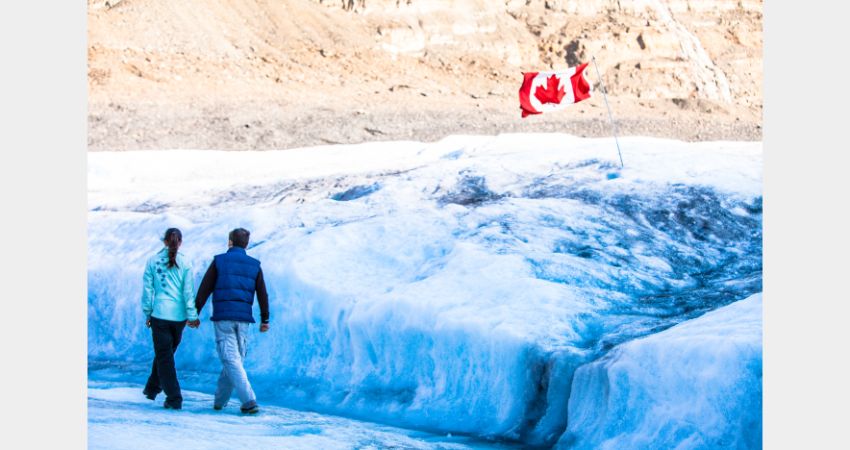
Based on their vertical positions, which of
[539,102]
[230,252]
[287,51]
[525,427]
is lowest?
[525,427]

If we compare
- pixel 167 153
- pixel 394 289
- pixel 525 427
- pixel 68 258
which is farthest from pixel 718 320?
pixel 167 153

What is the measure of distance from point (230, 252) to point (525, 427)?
226 cm

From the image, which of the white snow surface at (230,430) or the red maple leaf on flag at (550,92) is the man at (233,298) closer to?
the white snow surface at (230,430)

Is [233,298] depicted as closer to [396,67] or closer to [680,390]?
[680,390]

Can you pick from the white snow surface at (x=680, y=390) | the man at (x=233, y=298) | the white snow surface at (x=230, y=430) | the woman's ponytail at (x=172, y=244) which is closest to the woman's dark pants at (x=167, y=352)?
the white snow surface at (x=230, y=430)

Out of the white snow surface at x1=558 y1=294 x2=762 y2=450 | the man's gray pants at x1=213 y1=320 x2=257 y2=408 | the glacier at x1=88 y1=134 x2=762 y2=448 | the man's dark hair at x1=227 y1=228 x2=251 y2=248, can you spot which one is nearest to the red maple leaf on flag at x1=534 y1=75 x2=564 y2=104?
the glacier at x1=88 y1=134 x2=762 y2=448

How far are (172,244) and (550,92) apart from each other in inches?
252

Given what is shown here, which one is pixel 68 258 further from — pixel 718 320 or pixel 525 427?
pixel 718 320

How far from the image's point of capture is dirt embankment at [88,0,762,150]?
34.7m

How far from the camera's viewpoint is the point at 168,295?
7844mm

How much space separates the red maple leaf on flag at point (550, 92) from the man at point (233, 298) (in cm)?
595

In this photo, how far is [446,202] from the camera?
1311 centimetres

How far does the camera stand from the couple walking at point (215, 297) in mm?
7785

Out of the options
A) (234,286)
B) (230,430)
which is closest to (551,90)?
(234,286)
